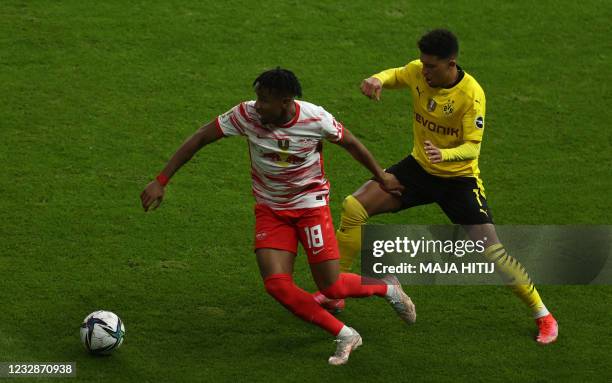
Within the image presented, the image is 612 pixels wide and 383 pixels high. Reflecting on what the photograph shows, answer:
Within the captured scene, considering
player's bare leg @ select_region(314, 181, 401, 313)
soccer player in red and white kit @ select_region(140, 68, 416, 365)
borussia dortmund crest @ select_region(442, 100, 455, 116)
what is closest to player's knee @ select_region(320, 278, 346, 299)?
soccer player in red and white kit @ select_region(140, 68, 416, 365)

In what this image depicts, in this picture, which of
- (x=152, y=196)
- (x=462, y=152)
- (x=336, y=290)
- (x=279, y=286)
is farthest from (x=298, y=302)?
(x=462, y=152)

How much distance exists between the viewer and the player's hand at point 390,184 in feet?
30.2

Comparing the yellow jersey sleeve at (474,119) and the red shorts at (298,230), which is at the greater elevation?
the yellow jersey sleeve at (474,119)

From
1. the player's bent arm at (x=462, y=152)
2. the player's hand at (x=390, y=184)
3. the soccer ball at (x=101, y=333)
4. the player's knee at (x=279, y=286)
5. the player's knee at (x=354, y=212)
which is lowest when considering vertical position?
the soccer ball at (x=101, y=333)

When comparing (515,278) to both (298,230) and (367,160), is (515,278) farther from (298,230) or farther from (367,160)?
(298,230)

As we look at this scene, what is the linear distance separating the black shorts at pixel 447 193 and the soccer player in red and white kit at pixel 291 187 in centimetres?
49

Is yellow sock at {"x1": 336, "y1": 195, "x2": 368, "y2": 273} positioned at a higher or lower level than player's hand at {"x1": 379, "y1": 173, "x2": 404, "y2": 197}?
lower

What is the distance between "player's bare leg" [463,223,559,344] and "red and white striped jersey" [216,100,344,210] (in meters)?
1.45

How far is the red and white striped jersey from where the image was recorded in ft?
28.9

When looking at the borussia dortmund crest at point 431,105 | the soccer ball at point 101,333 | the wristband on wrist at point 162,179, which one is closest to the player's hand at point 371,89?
the borussia dortmund crest at point 431,105

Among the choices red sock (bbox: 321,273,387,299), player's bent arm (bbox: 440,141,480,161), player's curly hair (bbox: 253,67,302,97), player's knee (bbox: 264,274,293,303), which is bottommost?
red sock (bbox: 321,273,387,299)

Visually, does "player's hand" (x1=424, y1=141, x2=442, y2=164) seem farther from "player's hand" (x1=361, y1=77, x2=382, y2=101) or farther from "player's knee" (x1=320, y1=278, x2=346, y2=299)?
"player's knee" (x1=320, y1=278, x2=346, y2=299)

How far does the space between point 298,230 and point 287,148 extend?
28.1 inches

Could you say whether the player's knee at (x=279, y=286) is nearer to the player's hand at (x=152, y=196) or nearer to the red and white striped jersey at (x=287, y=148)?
the red and white striped jersey at (x=287, y=148)
